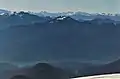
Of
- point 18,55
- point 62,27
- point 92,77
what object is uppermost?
point 62,27

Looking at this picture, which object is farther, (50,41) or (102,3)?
(102,3)

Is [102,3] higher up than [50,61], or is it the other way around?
[102,3]

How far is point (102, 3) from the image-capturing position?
101 centimetres

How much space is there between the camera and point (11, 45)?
879mm

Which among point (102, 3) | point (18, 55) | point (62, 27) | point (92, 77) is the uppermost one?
point (102, 3)

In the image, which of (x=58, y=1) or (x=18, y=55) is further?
(x=58, y=1)

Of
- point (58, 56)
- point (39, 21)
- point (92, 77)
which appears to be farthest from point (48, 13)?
point (92, 77)

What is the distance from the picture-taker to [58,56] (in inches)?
35.4

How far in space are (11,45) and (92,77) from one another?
0.36m

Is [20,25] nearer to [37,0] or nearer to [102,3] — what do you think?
[37,0]

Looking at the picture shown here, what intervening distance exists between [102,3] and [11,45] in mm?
465

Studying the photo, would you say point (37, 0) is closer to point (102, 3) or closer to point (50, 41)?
point (50, 41)

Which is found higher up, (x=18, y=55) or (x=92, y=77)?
(x=18, y=55)

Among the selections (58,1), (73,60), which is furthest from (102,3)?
(73,60)
